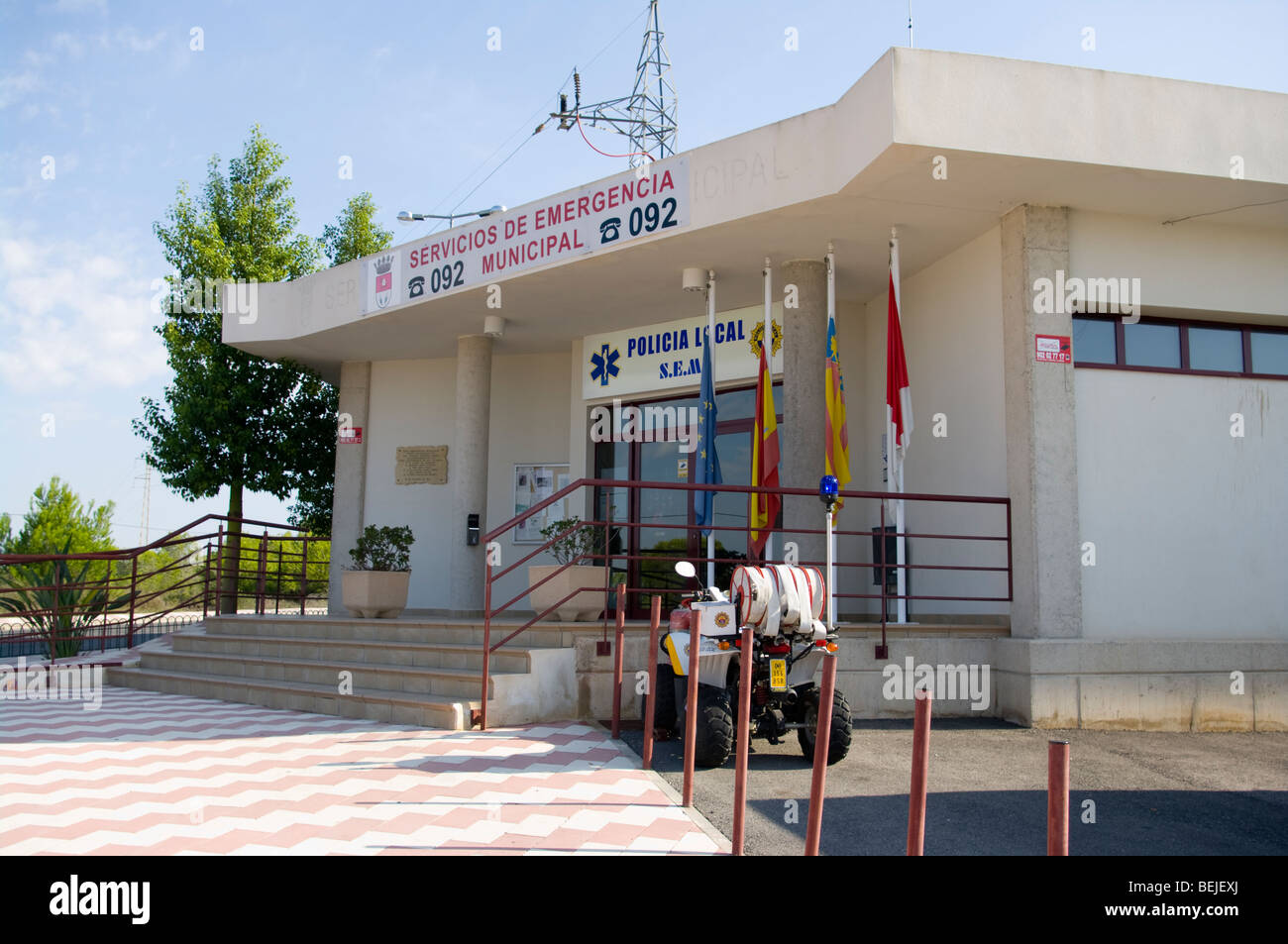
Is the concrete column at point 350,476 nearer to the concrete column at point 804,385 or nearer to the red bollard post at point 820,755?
the concrete column at point 804,385

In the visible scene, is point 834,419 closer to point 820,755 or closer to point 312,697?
point 312,697

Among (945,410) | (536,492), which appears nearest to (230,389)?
(536,492)

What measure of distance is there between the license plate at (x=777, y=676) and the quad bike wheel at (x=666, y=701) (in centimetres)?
93

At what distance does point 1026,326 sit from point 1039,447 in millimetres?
1026

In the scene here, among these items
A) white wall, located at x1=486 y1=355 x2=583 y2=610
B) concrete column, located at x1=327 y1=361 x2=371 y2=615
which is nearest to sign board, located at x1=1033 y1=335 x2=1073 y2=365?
white wall, located at x1=486 y1=355 x2=583 y2=610

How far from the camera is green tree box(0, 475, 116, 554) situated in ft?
80.8

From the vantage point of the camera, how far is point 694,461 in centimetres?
1145

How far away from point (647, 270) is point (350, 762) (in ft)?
19.3

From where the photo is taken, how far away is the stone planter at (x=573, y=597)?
8641mm

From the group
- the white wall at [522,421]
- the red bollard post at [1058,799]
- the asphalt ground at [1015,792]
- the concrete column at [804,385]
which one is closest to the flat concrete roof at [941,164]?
the concrete column at [804,385]
